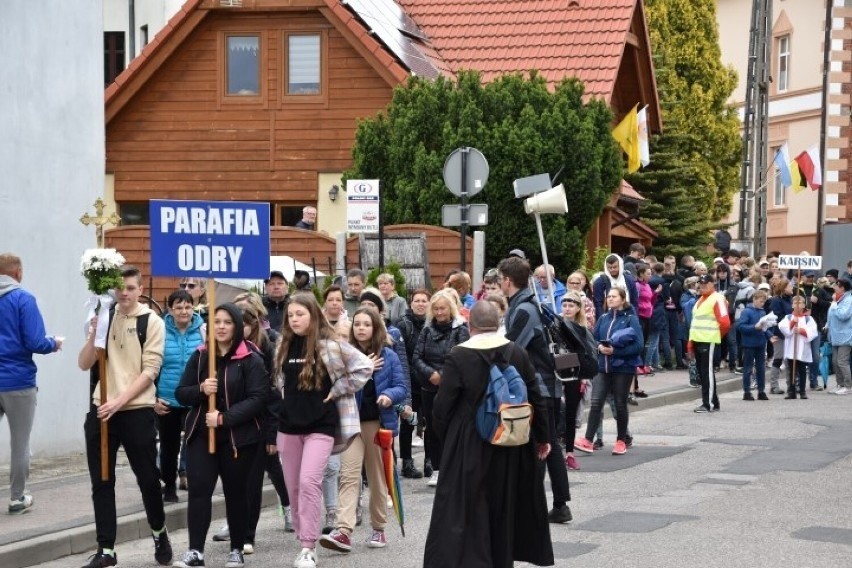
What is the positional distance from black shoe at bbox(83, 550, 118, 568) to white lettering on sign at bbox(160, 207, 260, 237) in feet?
7.64

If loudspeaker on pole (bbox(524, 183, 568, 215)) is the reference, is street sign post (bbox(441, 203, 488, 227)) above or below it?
below

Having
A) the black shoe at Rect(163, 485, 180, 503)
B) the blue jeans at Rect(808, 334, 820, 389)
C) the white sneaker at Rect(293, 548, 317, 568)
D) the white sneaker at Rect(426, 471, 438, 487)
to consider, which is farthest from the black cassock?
the blue jeans at Rect(808, 334, 820, 389)

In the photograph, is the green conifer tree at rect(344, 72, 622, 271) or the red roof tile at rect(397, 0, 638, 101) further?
the red roof tile at rect(397, 0, 638, 101)

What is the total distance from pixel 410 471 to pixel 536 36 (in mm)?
19558

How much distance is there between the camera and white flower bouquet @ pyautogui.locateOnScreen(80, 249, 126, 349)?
10398 mm

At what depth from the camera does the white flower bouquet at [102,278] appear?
10398 millimetres

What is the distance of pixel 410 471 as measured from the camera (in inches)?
593

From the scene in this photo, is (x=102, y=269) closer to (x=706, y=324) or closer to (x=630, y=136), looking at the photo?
(x=706, y=324)

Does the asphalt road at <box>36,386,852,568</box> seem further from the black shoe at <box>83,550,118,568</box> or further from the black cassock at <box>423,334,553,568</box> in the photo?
the black cassock at <box>423,334,553,568</box>

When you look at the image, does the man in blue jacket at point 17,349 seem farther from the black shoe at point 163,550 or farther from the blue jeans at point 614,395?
the blue jeans at point 614,395

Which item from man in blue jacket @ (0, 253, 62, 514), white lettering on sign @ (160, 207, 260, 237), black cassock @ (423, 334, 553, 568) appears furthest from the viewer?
man in blue jacket @ (0, 253, 62, 514)

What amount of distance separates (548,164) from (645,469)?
12.0 m

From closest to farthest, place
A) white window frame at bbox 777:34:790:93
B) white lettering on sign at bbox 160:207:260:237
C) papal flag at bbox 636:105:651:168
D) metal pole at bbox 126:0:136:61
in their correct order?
white lettering on sign at bbox 160:207:260:237 → papal flag at bbox 636:105:651:168 → metal pole at bbox 126:0:136:61 → white window frame at bbox 777:34:790:93

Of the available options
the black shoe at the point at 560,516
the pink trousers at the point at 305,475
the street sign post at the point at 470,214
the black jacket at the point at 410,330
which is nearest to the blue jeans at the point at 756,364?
the street sign post at the point at 470,214
